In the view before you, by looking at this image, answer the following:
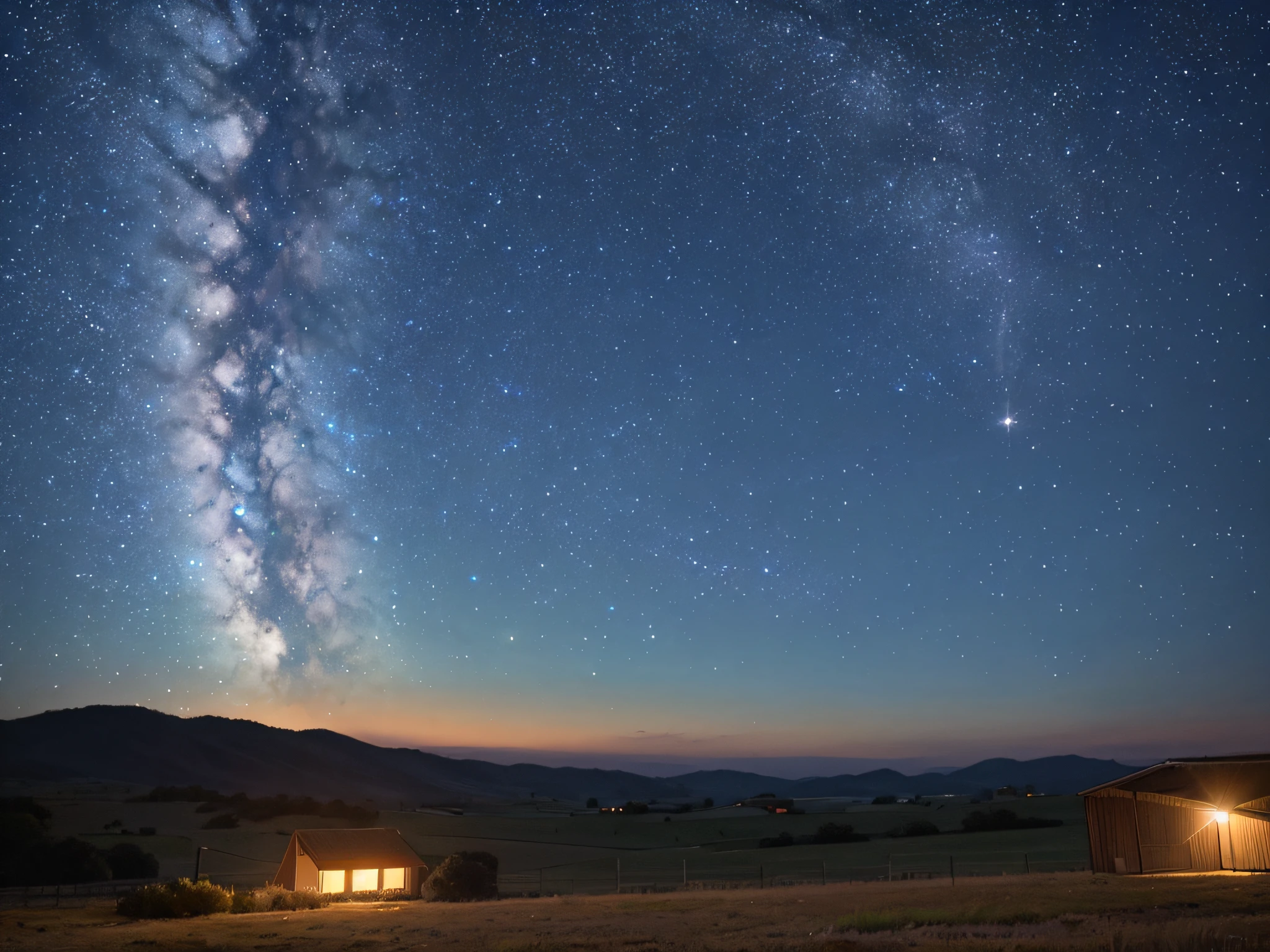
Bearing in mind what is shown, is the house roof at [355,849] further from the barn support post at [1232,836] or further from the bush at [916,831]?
the bush at [916,831]

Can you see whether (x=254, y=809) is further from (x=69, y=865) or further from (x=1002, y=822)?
(x=1002, y=822)

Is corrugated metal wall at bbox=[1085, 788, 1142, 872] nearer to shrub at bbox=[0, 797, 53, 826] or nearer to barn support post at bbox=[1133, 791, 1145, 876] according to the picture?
barn support post at bbox=[1133, 791, 1145, 876]

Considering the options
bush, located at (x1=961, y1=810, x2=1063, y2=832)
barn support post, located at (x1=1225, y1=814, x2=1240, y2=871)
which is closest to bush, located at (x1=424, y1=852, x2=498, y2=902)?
barn support post, located at (x1=1225, y1=814, x2=1240, y2=871)

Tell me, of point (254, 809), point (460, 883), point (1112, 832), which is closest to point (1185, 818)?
point (1112, 832)

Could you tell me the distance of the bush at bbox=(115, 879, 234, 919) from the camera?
3156 cm

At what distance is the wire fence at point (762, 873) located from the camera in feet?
138

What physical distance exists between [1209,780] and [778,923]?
2197 centimetres

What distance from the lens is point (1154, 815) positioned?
3628cm

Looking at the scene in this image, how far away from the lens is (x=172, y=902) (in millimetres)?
31828

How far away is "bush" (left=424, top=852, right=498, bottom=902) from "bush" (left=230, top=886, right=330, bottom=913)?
4321 millimetres

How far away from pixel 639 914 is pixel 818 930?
8.18 m

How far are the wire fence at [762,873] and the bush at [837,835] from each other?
12514mm

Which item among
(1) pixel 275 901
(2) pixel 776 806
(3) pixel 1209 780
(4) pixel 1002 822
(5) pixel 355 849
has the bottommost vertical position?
(2) pixel 776 806

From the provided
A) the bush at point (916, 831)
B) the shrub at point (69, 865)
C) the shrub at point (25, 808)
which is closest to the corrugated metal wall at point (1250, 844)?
the bush at point (916, 831)
